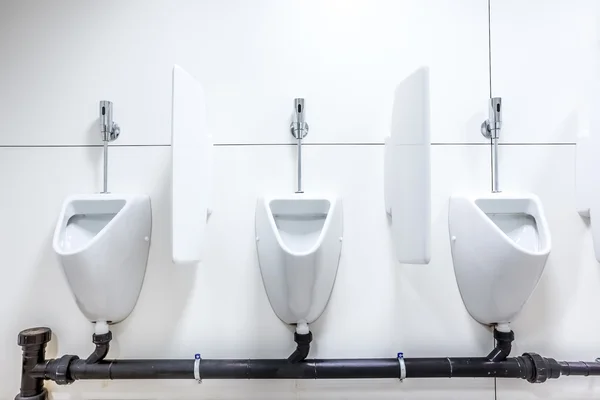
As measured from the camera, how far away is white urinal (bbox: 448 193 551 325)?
96 cm

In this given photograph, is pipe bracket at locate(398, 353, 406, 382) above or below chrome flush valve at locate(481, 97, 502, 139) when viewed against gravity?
below

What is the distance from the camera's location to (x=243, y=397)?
3.68 ft

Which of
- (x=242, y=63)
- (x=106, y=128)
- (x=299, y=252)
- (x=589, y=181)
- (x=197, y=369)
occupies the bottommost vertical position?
(x=197, y=369)

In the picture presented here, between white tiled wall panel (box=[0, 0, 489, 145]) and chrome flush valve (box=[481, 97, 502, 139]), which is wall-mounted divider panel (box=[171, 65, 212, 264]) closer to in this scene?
white tiled wall panel (box=[0, 0, 489, 145])

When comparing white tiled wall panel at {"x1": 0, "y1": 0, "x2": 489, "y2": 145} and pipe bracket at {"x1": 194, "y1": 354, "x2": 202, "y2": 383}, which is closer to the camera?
pipe bracket at {"x1": 194, "y1": 354, "x2": 202, "y2": 383}

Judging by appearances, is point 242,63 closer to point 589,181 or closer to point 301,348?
point 301,348

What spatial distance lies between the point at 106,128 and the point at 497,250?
1.30 metres

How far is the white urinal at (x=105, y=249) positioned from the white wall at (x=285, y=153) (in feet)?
0.19

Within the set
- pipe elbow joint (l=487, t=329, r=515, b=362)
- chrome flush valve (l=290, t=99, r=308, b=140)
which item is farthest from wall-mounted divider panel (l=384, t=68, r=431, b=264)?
pipe elbow joint (l=487, t=329, r=515, b=362)

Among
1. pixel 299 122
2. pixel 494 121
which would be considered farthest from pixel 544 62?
pixel 299 122

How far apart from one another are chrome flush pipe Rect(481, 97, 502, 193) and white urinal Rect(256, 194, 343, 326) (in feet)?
1.77

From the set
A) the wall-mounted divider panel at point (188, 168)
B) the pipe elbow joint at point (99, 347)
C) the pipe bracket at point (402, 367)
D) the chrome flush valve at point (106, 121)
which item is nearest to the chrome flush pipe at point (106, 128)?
the chrome flush valve at point (106, 121)

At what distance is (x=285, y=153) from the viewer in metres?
1.16

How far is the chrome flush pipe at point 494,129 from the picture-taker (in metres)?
1.11
